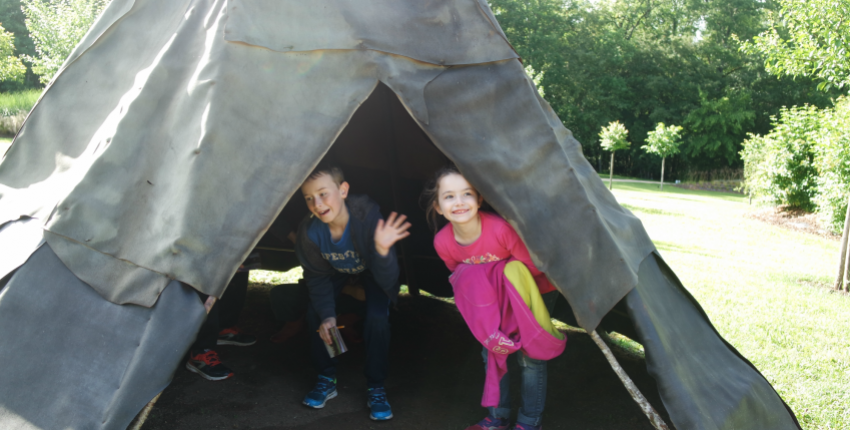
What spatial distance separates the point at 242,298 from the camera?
4.91 metres

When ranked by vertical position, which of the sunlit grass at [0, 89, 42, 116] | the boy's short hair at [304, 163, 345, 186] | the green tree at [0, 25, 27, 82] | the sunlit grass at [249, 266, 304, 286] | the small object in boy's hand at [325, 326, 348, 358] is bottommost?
the sunlit grass at [249, 266, 304, 286]

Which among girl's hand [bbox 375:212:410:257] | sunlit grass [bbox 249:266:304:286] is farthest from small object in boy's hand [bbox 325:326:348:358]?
sunlit grass [bbox 249:266:304:286]

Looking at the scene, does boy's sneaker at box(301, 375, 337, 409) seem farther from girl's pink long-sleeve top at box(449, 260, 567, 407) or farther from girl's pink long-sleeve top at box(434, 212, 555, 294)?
girl's pink long-sleeve top at box(434, 212, 555, 294)

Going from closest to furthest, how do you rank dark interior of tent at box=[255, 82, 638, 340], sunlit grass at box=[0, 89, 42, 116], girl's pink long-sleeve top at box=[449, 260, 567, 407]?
girl's pink long-sleeve top at box=[449, 260, 567, 407] < dark interior of tent at box=[255, 82, 638, 340] < sunlit grass at box=[0, 89, 42, 116]

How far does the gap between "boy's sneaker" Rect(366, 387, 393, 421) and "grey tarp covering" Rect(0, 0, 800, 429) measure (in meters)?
1.37

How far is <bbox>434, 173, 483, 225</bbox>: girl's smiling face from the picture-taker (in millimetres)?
3396

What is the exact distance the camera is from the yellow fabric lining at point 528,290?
3.35 m

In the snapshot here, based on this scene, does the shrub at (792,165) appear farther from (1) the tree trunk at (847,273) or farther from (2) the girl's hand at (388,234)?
(2) the girl's hand at (388,234)

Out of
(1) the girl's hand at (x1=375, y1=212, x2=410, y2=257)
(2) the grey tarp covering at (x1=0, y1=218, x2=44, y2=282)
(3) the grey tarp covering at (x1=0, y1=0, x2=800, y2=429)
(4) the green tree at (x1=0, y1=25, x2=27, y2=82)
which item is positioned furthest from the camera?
(4) the green tree at (x1=0, y1=25, x2=27, y2=82)

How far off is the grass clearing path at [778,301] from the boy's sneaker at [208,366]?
3.90 meters

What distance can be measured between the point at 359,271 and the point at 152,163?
5.10ft

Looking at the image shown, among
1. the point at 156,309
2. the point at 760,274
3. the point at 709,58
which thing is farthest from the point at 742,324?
the point at 709,58

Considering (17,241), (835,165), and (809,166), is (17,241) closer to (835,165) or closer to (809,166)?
(835,165)

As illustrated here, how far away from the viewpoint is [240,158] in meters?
2.84
